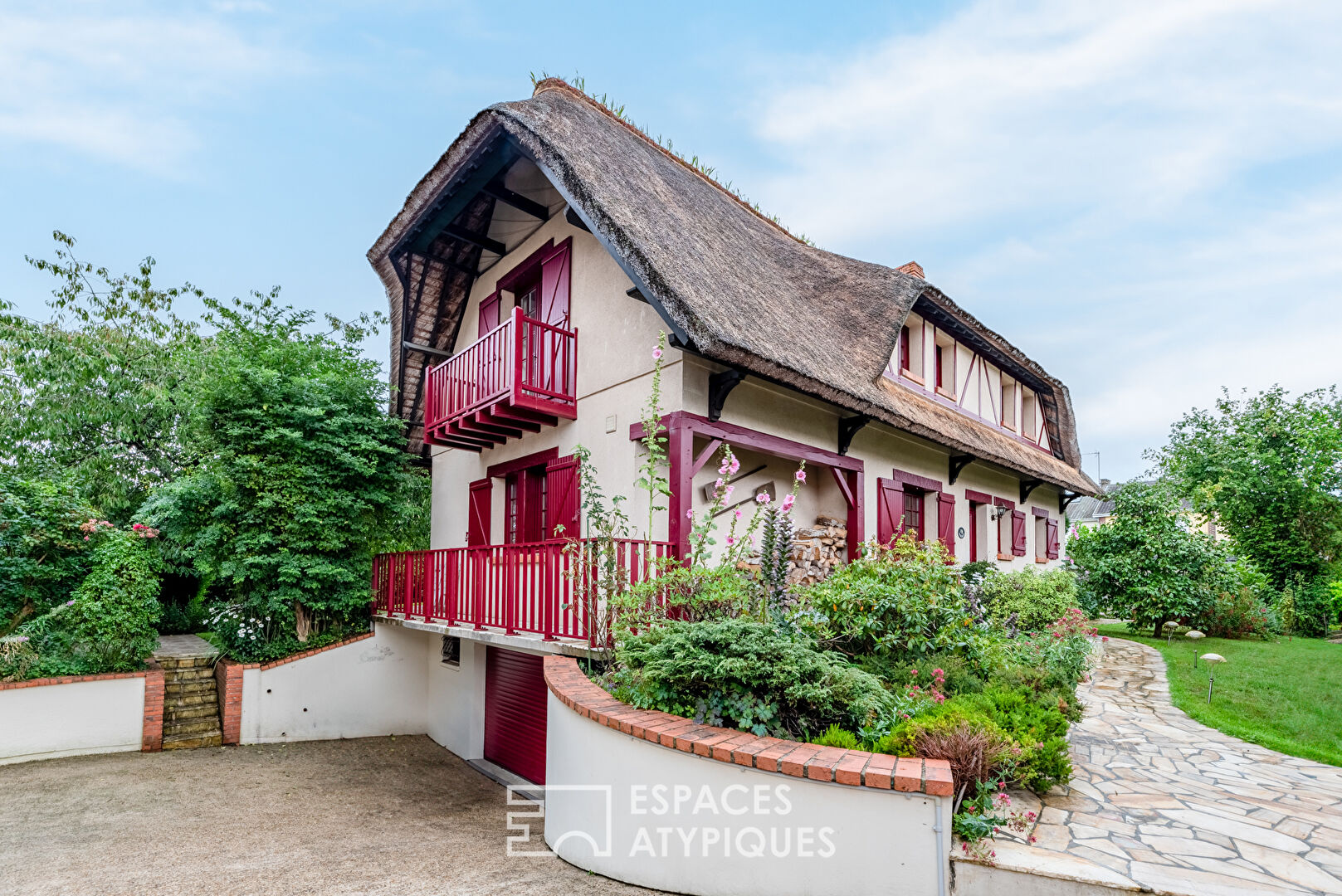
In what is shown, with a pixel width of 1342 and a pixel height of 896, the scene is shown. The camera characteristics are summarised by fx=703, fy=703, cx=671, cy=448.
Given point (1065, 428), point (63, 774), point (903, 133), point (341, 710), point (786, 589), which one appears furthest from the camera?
point (1065, 428)

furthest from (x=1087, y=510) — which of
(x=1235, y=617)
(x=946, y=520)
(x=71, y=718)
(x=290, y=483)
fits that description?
(x=71, y=718)

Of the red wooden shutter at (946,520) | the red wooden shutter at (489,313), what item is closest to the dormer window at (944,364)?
the red wooden shutter at (946,520)

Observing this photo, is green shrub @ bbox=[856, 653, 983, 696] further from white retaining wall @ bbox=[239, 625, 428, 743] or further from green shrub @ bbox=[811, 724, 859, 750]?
white retaining wall @ bbox=[239, 625, 428, 743]

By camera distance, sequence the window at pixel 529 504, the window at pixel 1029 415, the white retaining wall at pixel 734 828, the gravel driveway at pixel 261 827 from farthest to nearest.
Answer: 1. the window at pixel 1029 415
2. the window at pixel 529 504
3. the gravel driveway at pixel 261 827
4. the white retaining wall at pixel 734 828

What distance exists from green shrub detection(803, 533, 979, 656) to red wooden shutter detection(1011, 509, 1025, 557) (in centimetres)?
689

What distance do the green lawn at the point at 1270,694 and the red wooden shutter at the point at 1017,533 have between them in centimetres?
239

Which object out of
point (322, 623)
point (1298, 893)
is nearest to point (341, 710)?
point (322, 623)

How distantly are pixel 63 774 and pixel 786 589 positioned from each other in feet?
25.0

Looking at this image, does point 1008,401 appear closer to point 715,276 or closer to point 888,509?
point 888,509

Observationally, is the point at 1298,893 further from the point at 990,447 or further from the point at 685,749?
the point at 990,447

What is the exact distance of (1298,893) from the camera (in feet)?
10.2

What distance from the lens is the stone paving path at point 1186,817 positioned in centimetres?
320

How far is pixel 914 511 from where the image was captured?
387 inches

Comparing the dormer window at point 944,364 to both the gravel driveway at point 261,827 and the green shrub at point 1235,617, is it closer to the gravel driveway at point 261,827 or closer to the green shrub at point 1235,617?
the green shrub at point 1235,617
